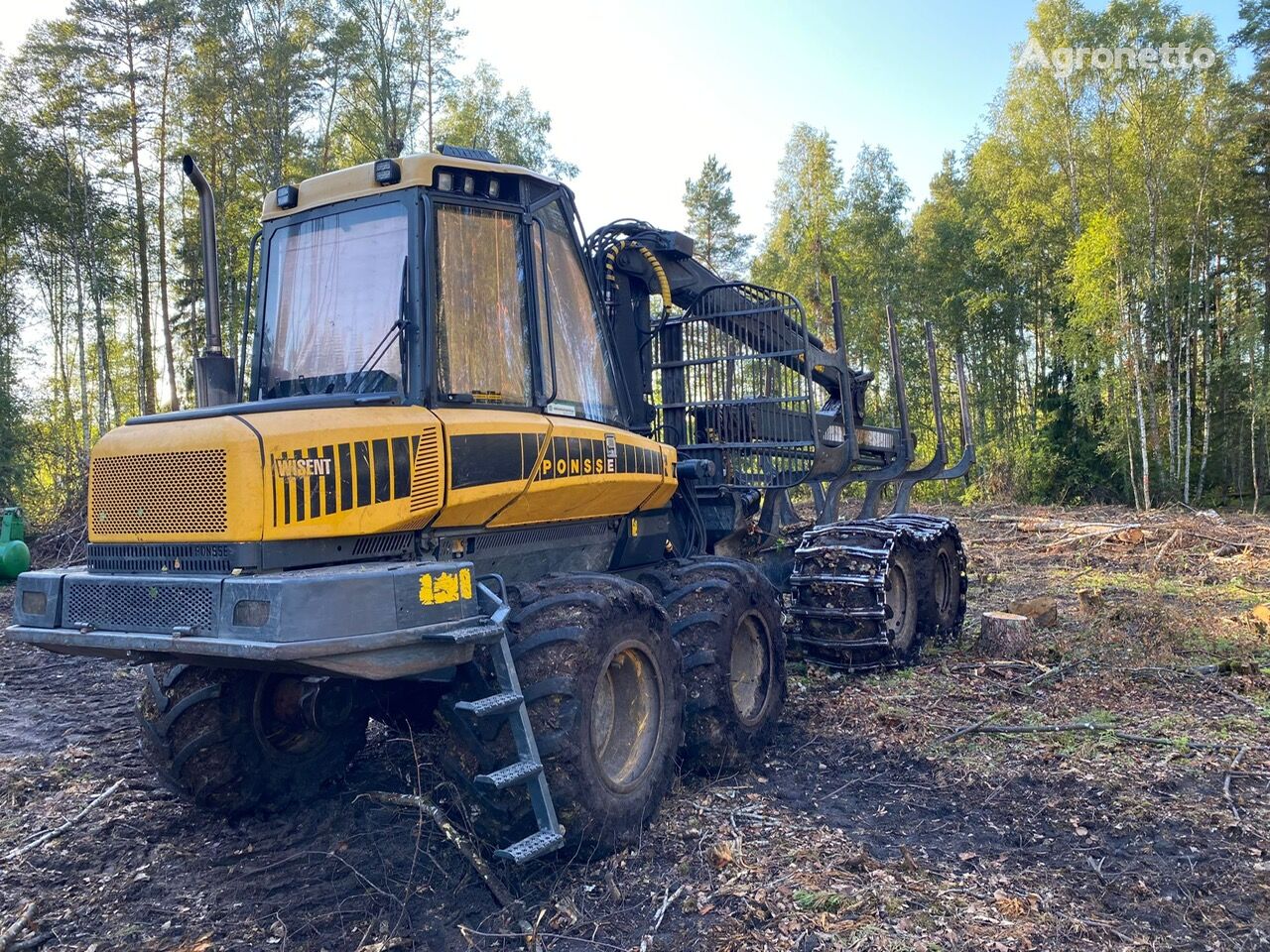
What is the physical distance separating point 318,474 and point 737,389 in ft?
13.4

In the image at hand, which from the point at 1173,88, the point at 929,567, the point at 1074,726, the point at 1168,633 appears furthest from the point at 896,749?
the point at 1173,88

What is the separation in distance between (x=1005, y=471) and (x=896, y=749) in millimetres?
21895

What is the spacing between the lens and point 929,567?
7094mm

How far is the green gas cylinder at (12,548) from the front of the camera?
12.8 m

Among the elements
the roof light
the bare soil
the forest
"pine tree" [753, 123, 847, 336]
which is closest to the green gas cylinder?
the forest

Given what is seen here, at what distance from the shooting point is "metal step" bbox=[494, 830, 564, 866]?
124 inches

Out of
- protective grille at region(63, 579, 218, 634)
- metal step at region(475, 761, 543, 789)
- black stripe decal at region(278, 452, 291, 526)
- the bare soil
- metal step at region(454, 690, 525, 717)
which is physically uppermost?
black stripe decal at region(278, 452, 291, 526)

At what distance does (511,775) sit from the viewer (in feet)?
10.5

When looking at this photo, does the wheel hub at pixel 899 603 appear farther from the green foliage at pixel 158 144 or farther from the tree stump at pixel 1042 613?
the green foliage at pixel 158 144

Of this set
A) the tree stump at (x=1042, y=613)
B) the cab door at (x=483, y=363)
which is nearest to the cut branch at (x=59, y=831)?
the cab door at (x=483, y=363)

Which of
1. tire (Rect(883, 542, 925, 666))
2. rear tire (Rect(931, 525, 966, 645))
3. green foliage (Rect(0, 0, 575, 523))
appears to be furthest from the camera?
green foliage (Rect(0, 0, 575, 523))

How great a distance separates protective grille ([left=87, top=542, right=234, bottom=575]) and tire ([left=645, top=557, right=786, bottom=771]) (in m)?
2.15

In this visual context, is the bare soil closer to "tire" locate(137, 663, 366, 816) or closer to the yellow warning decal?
"tire" locate(137, 663, 366, 816)

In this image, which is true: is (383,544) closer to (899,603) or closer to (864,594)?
(864,594)
